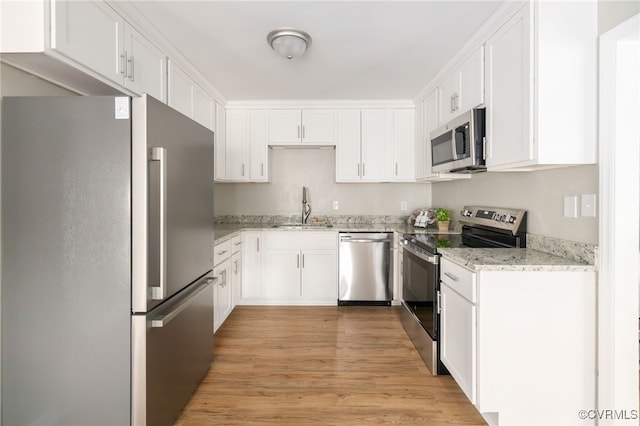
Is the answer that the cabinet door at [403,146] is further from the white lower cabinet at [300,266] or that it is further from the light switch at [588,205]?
the light switch at [588,205]

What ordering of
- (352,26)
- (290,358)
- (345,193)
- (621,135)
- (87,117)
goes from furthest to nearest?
(345,193) → (290,358) → (352,26) → (621,135) → (87,117)

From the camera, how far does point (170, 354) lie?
5.74 ft

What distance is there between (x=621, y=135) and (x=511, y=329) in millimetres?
1053

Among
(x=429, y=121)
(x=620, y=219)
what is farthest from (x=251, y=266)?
(x=620, y=219)

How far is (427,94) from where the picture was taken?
11.1ft

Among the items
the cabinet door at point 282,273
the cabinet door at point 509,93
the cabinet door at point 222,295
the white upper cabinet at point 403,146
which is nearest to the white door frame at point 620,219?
the cabinet door at point 509,93

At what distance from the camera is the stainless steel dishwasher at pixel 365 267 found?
3.72 m

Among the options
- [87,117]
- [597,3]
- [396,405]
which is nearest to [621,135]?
[597,3]

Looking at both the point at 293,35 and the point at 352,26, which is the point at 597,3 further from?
the point at 293,35

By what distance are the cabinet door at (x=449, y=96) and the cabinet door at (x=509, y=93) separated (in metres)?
0.45

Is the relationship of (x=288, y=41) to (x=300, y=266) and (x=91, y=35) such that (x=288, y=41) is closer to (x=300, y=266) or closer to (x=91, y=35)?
(x=91, y=35)

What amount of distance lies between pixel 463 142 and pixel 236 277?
254cm

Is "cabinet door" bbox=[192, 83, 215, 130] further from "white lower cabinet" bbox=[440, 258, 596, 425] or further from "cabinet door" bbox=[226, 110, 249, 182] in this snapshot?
"white lower cabinet" bbox=[440, 258, 596, 425]

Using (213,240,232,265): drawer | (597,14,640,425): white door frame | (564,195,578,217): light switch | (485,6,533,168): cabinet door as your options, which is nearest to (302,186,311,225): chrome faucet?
(213,240,232,265): drawer
